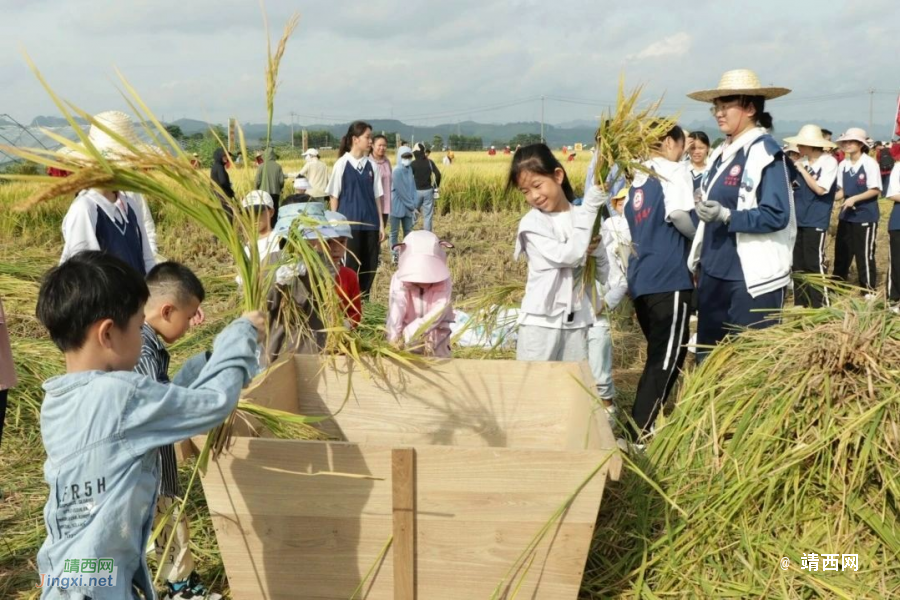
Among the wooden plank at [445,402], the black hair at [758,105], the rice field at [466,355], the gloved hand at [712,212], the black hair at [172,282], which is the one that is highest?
the black hair at [758,105]

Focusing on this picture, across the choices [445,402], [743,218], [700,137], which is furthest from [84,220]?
[700,137]

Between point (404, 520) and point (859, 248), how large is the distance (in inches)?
276

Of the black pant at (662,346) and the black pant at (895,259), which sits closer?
the black pant at (662,346)

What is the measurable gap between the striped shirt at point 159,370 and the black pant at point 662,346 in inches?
88.1

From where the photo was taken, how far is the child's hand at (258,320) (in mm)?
2184

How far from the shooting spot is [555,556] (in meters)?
2.15

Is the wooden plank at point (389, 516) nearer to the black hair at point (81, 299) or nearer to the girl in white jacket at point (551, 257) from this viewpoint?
the black hair at point (81, 299)

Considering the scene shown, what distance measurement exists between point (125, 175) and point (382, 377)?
4.02ft

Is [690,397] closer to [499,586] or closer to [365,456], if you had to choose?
[499,586]

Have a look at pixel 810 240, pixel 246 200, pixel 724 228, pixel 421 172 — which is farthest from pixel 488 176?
pixel 246 200

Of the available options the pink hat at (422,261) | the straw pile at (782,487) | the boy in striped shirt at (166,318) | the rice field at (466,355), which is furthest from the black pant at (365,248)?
the straw pile at (782,487)

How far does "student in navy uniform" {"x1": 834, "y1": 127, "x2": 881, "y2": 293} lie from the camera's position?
7.60 meters

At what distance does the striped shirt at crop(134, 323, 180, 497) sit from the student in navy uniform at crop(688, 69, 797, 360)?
2.20 meters

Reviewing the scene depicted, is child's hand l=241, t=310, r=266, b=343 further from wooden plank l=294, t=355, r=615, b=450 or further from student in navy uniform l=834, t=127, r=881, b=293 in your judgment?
student in navy uniform l=834, t=127, r=881, b=293
